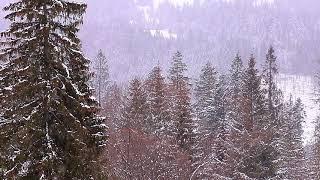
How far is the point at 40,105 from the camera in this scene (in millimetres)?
12953

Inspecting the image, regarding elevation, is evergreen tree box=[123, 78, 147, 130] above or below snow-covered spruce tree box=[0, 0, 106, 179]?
below

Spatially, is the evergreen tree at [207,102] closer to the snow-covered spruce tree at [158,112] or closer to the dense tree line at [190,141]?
the dense tree line at [190,141]

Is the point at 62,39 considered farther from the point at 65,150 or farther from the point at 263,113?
the point at 263,113

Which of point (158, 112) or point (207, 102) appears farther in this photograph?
point (207, 102)

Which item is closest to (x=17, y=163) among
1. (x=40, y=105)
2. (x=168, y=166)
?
(x=40, y=105)

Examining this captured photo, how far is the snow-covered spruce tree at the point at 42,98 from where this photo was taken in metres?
12.8

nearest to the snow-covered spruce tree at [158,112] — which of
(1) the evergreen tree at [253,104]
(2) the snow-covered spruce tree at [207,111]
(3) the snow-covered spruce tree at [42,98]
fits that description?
(2) the snow-covered spruce tree at [207,111]

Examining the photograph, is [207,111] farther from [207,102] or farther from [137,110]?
[137,110]

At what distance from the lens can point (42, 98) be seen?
13.0m

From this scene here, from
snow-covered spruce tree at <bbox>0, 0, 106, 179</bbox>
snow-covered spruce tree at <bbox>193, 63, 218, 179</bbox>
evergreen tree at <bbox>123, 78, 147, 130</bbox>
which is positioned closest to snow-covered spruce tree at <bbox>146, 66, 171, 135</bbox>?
evergreen tree at <bbox>123, 78, 147, 130</bbox>

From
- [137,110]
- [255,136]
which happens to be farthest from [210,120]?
[255,136]

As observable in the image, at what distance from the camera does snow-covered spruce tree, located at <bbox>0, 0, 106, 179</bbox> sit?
41.8ft

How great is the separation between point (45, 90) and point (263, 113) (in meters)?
21.0

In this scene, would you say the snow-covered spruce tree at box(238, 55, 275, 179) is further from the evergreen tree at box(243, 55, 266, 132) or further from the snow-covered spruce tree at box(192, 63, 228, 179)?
the snow-covered spruce tree at box(192, 63, 228, 179)
